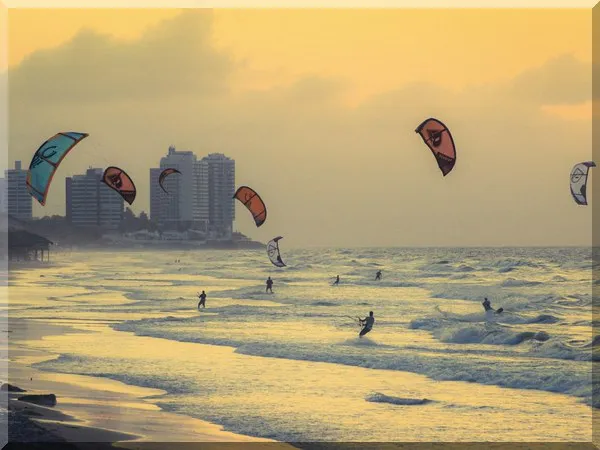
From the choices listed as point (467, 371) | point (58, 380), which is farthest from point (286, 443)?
point (467, 371)

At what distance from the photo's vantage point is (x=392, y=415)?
1043 cm

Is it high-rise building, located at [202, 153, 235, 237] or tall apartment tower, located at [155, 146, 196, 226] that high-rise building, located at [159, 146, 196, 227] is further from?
high-rise building, located at [202, 153, 235, 237]

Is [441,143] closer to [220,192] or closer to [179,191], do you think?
[220,192]

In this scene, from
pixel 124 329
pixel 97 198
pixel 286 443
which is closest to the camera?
pixel 286 443

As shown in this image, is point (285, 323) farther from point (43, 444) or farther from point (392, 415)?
point (43, 444)

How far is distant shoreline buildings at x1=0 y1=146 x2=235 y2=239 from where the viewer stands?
117 m

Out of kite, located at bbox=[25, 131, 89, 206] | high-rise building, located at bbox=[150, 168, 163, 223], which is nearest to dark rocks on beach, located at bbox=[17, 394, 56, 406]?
kite, located at bbox=[25, 131, 89, 206]

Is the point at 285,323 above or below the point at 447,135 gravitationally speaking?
below

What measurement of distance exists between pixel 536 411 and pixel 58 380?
5.13 meters

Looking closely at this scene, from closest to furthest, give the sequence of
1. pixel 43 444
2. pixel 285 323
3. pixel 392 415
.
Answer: pixel 43 444 → pixel 392 415 → pixel 285 323

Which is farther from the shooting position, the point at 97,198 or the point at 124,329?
the point at 97,198

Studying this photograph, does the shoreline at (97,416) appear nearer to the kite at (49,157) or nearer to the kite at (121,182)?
the kite at (49,157)

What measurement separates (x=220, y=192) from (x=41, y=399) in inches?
4306

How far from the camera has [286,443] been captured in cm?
891
